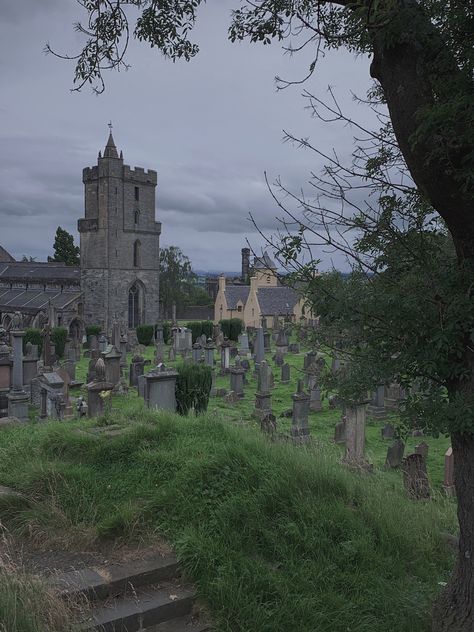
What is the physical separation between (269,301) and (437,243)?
138ft

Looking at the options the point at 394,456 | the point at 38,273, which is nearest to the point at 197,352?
the point at 394,456

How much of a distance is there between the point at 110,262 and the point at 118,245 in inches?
65.1

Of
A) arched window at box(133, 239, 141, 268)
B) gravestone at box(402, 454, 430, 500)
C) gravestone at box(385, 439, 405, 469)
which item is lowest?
gravestone at box(385, 439, 405, 469)

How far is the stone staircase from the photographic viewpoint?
11.3 feet

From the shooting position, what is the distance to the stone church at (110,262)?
42094 mm

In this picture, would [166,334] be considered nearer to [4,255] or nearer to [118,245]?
[118,245]

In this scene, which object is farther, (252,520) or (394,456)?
(394,456)

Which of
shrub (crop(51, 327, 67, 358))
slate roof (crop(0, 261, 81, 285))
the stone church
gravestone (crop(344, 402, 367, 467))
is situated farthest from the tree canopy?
gravestone (crop(344, 402, 367, 467))

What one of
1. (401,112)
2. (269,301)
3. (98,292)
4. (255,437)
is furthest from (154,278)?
(401,112)

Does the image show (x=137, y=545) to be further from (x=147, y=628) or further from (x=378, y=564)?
(x=378, y=564)

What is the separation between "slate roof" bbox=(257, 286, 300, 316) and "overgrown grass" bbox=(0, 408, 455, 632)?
3877cm

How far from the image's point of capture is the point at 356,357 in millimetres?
3670

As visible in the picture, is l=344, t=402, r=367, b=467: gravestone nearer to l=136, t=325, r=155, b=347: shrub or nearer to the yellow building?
l=136, t=325, r=155, b=347: shrub

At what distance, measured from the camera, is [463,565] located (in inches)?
134
